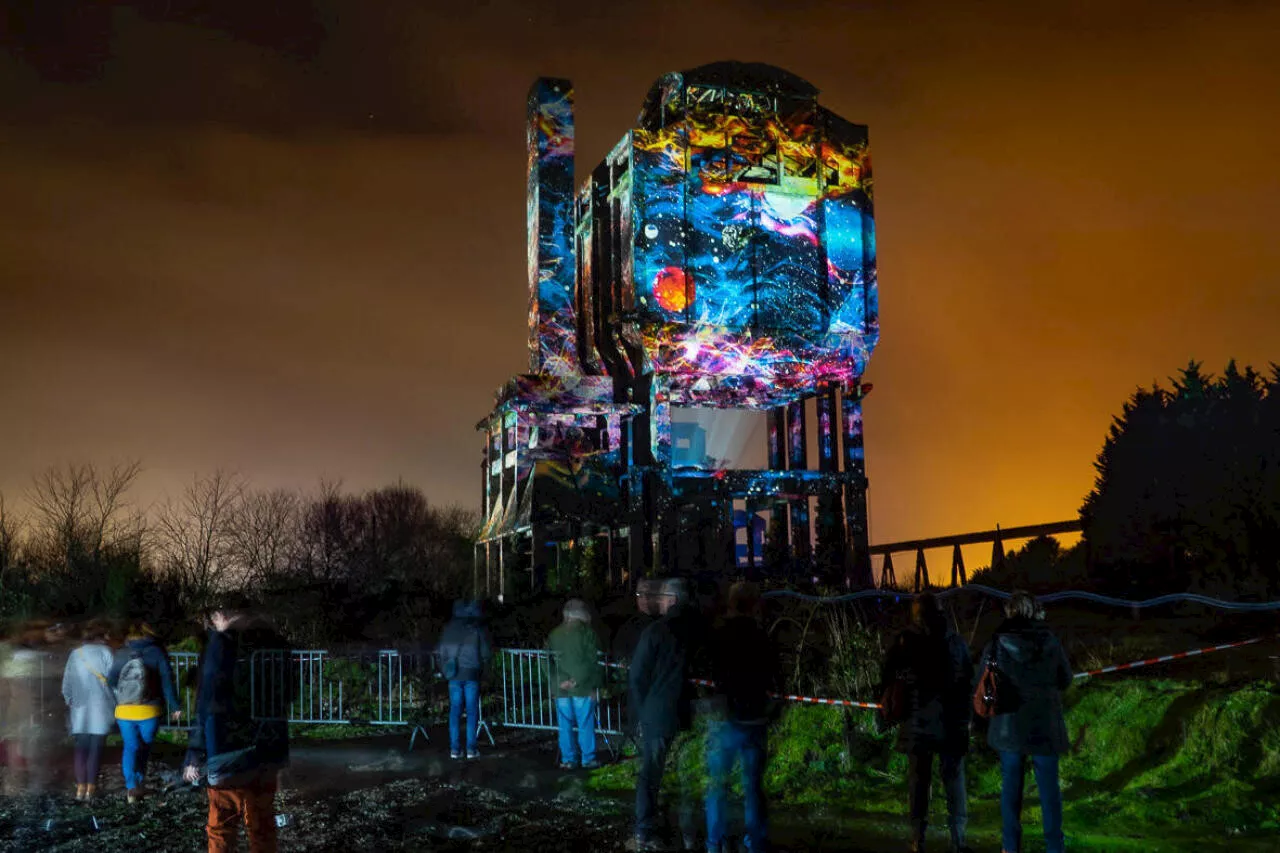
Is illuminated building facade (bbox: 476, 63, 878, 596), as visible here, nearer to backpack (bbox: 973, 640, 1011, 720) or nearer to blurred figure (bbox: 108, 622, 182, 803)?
blurred figure (bbox: 108, 622, 182, 803)

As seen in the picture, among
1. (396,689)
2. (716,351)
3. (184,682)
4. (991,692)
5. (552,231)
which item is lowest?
(396,689)

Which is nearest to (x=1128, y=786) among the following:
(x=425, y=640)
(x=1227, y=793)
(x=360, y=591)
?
(x=1227, y=793)

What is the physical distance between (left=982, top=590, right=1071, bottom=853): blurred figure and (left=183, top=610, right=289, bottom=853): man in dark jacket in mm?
4525

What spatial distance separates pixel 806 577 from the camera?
36.4 m

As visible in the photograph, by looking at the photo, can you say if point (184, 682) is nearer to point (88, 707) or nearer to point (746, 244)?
point (88, 707)

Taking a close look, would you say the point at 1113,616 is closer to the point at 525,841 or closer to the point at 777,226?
the point at 525,841

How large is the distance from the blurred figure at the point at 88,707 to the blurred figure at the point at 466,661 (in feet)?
11.8

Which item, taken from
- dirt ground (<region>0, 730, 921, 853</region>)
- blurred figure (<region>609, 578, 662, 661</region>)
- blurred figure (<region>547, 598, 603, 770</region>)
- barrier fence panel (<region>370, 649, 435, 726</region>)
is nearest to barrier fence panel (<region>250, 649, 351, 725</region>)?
barrier fence panel (<region>370, 649, 435, 726</region>)

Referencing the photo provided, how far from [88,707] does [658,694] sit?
6.62 metres

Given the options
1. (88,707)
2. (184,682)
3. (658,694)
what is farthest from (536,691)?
(658,694)

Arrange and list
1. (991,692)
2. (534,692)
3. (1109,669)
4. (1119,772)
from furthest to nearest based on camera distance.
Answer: (534,692) → (1119,772) → (1109,669) → (991,692)

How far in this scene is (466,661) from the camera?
13.1m

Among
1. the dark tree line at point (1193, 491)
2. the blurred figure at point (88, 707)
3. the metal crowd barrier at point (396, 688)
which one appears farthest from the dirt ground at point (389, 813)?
the dark tree line at point (1193, 491)

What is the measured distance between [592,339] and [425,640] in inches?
1186
